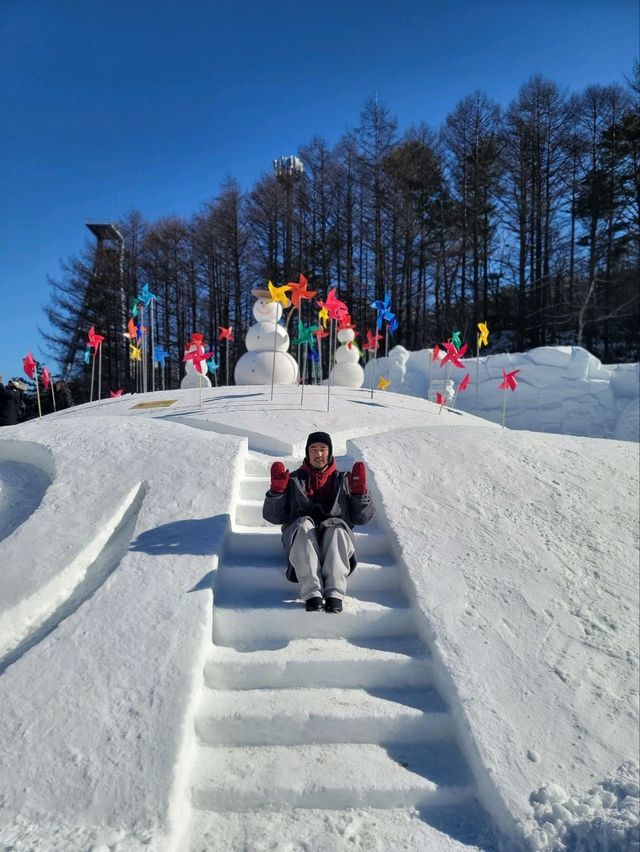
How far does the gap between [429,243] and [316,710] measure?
78.3ft

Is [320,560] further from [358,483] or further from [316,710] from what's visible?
Result: [316,710]

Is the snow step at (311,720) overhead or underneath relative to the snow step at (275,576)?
underneath

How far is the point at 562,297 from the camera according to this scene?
2230cm

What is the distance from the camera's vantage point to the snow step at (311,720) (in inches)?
Result: 93.1

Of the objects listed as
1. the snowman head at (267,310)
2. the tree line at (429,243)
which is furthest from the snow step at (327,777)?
the tree line at (429,243)

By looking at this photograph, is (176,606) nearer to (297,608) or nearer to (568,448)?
(297,608)

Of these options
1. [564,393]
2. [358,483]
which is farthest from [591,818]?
[564,393]

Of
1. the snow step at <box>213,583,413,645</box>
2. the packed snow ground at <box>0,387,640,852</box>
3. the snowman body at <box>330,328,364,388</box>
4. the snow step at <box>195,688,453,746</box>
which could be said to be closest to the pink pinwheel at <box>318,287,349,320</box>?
the packed snow ground at <box>0,387,640,852</box>

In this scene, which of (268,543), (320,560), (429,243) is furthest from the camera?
(429,243)

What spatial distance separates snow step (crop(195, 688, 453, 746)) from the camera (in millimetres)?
2365

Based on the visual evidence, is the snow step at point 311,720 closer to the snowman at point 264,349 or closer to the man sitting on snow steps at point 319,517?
the man sitting on snow steps at point 319,517

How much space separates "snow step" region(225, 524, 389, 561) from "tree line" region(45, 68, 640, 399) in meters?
19.5

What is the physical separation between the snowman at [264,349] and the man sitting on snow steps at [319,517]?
510 cm

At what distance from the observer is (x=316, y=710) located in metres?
2.41
